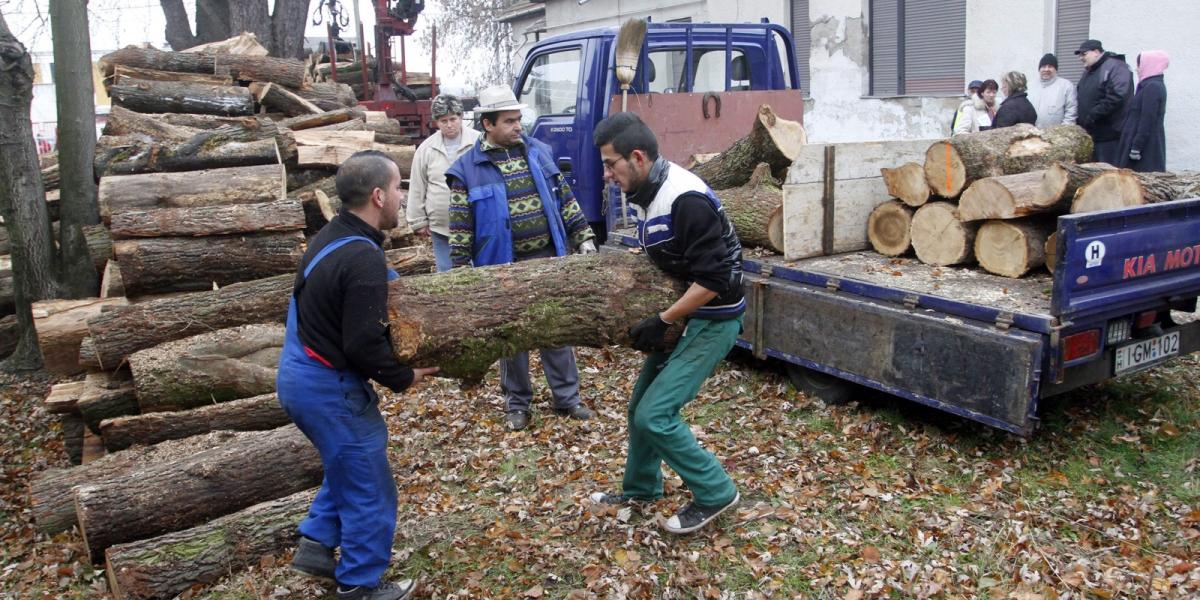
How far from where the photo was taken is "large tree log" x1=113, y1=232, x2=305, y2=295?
6.20m

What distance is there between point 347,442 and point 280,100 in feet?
27.3

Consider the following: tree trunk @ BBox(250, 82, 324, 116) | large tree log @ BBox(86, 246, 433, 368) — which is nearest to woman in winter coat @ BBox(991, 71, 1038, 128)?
large tree log @ BBox(86, 246, 433, 368)

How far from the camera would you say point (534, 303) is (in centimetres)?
400

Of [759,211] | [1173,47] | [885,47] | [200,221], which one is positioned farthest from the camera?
[885,47]

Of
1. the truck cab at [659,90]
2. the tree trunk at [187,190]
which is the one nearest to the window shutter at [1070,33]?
the truck cab at [659,90]

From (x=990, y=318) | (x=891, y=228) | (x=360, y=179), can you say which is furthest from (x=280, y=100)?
(x=990, y=318)

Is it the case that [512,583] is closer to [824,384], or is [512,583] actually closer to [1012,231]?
[824,384]

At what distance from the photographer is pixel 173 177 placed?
7.03m

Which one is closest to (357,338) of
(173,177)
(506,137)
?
(506,137)

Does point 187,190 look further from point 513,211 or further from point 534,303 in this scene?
point 534,303

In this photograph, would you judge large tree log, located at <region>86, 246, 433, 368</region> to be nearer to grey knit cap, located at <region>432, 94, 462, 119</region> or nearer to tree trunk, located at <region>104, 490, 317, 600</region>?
grey knit cap, located at <region>432, 94, 462, 119</region>

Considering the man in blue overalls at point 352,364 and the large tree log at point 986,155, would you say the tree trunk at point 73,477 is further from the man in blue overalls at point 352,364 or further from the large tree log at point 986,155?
the large tree log at point 986,155

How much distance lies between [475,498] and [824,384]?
7.17ft

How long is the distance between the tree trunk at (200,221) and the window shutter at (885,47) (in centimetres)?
974
